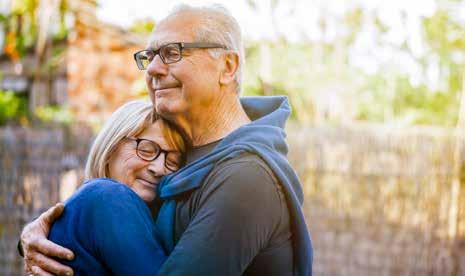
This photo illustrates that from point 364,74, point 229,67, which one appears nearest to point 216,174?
point 229,67

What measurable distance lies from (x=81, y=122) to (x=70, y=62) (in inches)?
411

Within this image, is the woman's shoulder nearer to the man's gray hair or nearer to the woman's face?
the woman's face

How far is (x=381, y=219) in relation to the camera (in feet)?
22.6

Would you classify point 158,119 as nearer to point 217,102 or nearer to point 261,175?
point 217,102

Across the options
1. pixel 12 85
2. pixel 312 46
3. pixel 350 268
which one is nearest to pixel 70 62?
pixel 12 85

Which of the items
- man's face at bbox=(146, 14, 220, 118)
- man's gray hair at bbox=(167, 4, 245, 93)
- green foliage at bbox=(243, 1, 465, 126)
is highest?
man's gray hair at bbox=(167, 4, 245, 93)

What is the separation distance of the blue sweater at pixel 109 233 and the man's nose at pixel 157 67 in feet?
1.17

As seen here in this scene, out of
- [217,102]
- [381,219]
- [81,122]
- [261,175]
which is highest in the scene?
[217,102]

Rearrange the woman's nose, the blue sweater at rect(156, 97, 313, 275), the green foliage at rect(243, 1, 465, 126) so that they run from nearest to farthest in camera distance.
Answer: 1. the blue sweater at rect(156, 97, 313, 275)
2. the woman's nose
3. the green foliage at rect(243, 1, 465, 126)

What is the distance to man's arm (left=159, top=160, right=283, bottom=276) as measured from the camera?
5.77 ft

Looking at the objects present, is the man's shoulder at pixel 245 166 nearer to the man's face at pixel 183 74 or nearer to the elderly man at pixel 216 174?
the elderly man at pixel 216 174

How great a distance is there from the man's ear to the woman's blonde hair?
258 millimetres

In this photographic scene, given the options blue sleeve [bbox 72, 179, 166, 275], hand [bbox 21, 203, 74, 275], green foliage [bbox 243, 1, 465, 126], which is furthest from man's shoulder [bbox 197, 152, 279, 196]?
green foliage [bbox 243, 1, 465, 126]

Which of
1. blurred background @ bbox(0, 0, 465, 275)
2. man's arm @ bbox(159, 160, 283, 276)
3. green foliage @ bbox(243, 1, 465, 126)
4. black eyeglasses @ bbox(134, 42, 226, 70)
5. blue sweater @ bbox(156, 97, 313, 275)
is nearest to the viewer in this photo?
man's arm @ bbox(159, 160, 283, 276)
